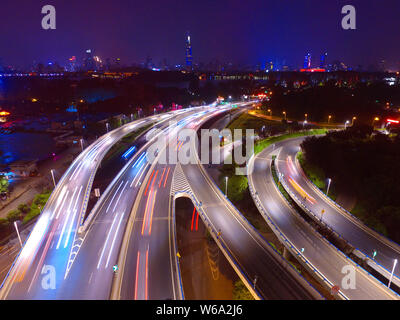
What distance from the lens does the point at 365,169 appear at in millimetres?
23984

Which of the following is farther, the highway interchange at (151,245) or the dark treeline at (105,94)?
the dark treeline at (105,94)

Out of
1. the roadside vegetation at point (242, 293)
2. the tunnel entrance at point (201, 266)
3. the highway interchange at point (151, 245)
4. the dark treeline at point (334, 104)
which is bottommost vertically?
the tunnel entrance at point (201, 266)

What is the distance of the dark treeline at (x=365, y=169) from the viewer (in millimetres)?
18203

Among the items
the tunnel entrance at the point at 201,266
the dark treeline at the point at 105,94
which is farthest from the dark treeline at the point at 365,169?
the dark treeline at the point at 105,94

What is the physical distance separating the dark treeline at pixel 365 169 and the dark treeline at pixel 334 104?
17495 mm

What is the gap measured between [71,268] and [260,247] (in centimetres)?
1034

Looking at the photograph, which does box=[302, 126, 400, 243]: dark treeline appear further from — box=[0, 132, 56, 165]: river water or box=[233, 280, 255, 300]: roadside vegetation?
box=[0, 132, 56, 165]: river water

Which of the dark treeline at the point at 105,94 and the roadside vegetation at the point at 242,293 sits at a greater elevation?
the dark treeline at the point at 105,94

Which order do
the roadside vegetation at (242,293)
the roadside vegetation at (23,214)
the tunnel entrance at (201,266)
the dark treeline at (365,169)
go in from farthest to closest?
the roadside vegetation at (23,214)
the dark treeline at (365,169)
the tunnel entrance at (201,266)
the roadside vegetation at (242,293)

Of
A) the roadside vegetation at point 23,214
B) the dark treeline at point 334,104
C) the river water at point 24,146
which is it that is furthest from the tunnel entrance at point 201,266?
the dark treeline at point 334,104

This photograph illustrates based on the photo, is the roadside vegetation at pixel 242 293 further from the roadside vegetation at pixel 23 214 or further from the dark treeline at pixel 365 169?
the roadside vegetation at pixel 23 214

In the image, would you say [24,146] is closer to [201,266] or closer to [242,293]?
[201,266]

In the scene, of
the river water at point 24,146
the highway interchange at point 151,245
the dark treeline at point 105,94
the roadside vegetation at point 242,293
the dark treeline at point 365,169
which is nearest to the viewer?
the highway interchange at point 151,245
